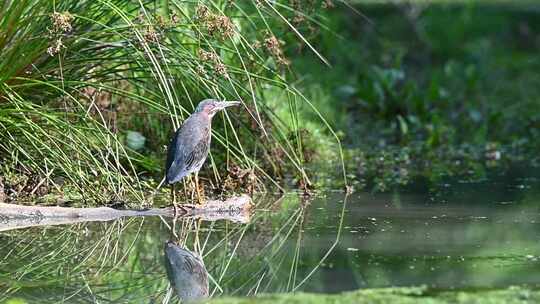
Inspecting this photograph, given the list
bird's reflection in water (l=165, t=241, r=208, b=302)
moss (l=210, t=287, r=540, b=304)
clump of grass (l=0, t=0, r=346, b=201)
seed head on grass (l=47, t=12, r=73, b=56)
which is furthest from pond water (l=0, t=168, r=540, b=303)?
seed head on grass (l=47, t=12, r=73, b=56)

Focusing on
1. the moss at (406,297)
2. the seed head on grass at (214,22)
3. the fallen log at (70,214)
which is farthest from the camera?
the fallen log at (70,214)

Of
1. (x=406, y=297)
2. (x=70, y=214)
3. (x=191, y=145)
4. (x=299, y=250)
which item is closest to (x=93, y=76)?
(x=191, y=145)

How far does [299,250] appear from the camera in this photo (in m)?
6.51

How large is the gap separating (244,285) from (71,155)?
2076 millimetres

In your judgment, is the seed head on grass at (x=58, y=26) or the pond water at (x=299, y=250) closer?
the pond water at (x=299, y=250)

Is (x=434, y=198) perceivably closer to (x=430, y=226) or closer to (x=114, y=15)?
(x=430, y=226)

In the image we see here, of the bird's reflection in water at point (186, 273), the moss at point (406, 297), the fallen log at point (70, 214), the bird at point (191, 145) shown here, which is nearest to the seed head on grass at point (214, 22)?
the bird at point (191, 145)

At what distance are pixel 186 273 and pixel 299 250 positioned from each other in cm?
72

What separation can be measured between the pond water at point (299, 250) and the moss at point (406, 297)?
185mm

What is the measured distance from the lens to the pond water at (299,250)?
18.7 feet

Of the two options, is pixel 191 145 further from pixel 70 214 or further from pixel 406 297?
pixel 406 297

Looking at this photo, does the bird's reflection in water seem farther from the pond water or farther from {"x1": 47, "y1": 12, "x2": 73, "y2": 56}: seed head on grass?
{"x1": 47, "y1": 12, "x2": 73, "y2": 56}: seed head on grass

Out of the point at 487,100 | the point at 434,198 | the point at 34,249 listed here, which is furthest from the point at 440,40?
the point at 34,249

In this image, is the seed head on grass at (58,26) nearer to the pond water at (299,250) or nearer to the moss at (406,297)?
the pond water at (299,250)
